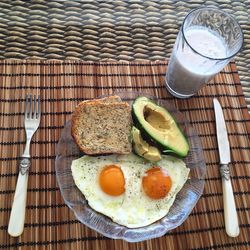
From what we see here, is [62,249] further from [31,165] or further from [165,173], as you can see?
[165,173]

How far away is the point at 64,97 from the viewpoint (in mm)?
1253

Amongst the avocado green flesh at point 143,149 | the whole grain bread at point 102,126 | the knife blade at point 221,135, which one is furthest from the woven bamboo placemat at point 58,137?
the avocado green flesh at point 143,149

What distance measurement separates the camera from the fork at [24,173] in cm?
103

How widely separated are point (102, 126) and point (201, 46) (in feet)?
1.49

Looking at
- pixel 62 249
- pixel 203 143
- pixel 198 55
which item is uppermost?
pixel 198 55

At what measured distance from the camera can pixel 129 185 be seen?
3.55 ft

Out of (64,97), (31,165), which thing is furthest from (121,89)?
(31,165)

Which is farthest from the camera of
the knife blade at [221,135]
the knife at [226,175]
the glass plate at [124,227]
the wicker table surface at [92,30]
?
the wicker table surface at [92,30]

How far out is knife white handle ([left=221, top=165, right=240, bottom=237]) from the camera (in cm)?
112

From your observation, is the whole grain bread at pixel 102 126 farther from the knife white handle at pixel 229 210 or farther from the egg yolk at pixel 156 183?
the knife white handle at pixel 229 210

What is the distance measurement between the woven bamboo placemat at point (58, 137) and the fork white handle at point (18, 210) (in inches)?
0.9

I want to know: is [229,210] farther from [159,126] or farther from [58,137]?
[58,137]

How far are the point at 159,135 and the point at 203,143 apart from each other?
235 millimetres

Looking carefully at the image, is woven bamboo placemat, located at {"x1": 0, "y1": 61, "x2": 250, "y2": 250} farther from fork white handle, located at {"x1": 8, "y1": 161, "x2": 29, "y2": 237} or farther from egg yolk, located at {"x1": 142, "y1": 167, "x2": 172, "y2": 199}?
egg yolk, located at {"x1": 142, "y1": 167, "x2": 172, "y2": 199}
